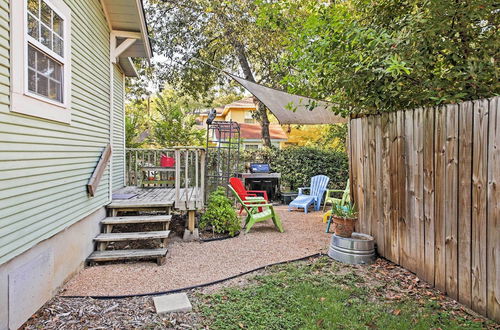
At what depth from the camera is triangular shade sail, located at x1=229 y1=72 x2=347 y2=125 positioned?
577 centimetres

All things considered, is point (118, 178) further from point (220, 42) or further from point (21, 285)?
point (220, 42)

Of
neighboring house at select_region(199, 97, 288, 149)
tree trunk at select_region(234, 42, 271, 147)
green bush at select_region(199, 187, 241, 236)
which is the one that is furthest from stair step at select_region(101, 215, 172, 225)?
neighboring house at select_region(199, 97, 288, 149)

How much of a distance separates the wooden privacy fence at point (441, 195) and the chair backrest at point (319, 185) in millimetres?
3489

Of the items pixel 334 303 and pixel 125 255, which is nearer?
pixel 334 303

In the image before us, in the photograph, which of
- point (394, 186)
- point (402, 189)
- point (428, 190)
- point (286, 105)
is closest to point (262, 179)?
point (286, 105)

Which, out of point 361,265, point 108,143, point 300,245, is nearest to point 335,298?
point 361,265

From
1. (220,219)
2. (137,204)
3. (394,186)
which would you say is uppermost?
(394,186)

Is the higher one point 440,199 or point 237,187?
point 440,199

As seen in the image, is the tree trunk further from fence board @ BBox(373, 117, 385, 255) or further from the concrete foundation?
the concrete foundation

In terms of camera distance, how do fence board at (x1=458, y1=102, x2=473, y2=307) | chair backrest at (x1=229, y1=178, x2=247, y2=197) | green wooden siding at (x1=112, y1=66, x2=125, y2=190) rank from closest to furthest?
fence board at (x1=458, y1=102, x2=473, y2=307) < chair backrest at (x1=229, y1=178, x2=247, y2=197) < green wooden siding at (x1=112, y1=66, x2=125, y2=190)

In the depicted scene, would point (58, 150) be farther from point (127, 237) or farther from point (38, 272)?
point (127, 237)

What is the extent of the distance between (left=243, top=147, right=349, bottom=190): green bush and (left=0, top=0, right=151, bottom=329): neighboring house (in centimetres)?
555

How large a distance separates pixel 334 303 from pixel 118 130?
6044 millimetres

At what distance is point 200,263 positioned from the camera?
4.10m
